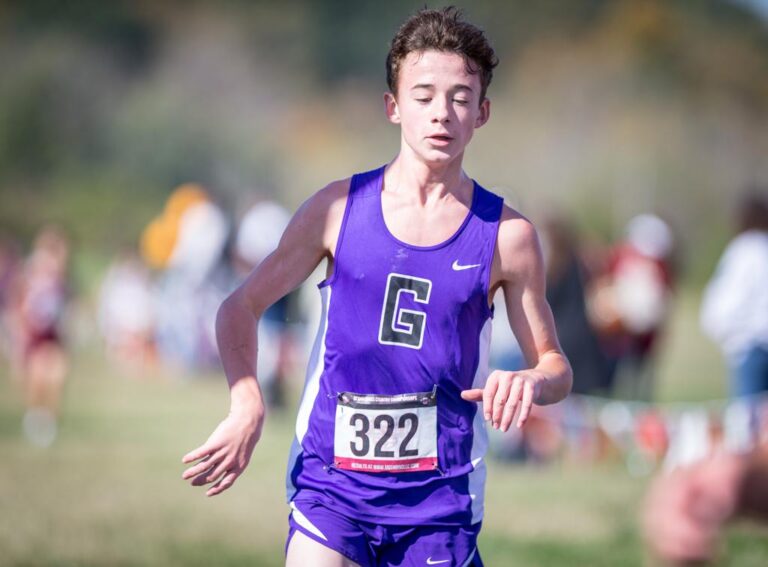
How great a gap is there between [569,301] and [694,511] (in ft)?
31.9

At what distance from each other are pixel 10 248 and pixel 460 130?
26293 millimetres

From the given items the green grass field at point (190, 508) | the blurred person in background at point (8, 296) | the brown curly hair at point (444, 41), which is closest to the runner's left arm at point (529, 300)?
the brown curly hair at point (444, 41)

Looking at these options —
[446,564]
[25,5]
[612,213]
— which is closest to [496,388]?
[446,564]

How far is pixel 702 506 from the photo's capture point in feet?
6.59

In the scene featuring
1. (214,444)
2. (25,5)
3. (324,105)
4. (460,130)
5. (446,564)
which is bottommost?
(446,564)

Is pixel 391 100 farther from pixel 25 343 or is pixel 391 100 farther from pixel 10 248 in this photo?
pixel 10 248

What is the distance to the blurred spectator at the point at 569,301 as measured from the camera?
37.8ft

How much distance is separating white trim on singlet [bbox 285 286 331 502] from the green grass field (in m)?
2.33

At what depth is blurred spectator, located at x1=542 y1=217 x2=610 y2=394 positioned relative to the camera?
1152 cm

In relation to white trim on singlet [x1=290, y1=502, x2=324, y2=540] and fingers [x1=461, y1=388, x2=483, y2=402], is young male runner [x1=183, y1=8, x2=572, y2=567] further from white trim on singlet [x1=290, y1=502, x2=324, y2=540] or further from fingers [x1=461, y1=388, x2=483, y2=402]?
fingers [x1=461, y1=388, x2=483, y2=402]

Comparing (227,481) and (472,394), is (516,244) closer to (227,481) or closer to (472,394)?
(472,394)

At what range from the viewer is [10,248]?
2842 cm

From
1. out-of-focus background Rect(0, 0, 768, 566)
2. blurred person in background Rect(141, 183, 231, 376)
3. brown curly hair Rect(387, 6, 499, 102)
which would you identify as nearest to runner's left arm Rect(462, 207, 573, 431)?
brown curly hair Rect(387, 6, 499, 102)

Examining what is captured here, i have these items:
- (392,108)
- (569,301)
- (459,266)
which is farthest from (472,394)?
(569,301)
